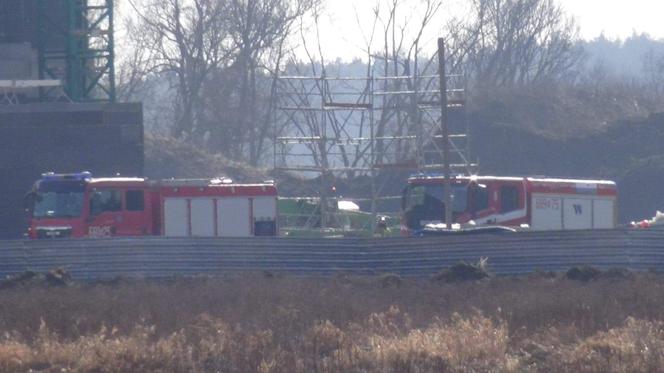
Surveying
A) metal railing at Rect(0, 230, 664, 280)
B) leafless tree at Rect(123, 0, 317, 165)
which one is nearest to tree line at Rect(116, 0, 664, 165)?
leafless tree at Rect(123, 0, 317, 165)

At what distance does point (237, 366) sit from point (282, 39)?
56786mm

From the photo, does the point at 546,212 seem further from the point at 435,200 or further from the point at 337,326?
the point at 337,326

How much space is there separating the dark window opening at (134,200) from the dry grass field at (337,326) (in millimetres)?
→ 10355

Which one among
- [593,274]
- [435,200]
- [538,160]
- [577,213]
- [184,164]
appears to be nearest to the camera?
[593,274]

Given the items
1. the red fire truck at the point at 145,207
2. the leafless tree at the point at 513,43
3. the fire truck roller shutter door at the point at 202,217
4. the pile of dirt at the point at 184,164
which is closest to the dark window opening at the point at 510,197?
the red fire truck at the point at 145,207

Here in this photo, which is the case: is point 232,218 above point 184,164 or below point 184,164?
below

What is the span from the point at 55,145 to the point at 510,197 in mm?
14580

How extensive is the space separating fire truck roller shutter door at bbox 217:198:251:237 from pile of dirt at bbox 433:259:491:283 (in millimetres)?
12009

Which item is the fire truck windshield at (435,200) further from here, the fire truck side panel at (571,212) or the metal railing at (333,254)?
the metal railing at (333,254)

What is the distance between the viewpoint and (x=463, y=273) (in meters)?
20.3

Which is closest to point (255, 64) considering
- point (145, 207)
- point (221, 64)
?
point (221, 64)

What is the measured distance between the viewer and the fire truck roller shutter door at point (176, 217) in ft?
Result: 102

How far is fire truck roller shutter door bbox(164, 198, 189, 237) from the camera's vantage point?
1225 inches

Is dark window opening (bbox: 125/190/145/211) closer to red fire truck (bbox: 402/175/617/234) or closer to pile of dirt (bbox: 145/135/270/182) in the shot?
red fire truck (bbox: 402/175/617/234)
